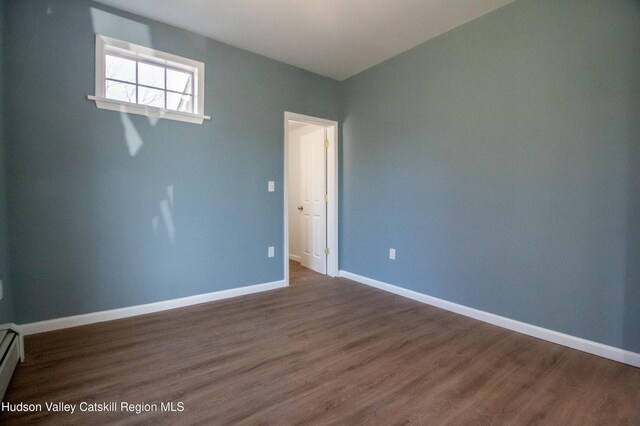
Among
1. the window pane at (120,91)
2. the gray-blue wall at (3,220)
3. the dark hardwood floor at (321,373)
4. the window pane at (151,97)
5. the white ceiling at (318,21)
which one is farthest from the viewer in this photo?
the window pane at (151,97)

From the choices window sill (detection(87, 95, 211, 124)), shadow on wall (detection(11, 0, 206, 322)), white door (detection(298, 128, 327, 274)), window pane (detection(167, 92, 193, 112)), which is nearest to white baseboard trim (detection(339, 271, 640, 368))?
white door (detection(298, 128, 327, 274))

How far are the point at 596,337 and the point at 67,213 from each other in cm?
409

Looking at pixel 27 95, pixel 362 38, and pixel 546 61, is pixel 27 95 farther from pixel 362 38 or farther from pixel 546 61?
pixel 546 61

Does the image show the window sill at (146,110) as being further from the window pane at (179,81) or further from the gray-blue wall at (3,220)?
the gray-blue wall at (3,220)

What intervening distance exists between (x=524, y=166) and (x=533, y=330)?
4.29 ft

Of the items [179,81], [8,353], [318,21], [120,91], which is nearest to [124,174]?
[120,91]

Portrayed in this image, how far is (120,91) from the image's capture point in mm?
2617

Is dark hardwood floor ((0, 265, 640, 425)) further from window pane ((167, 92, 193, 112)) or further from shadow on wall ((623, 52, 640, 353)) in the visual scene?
window pane ((167, 92, 193, 112))

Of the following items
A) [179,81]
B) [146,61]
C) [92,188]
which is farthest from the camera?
[179,81]

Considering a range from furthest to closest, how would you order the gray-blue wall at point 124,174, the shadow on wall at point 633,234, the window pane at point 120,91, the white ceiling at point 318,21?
the window pane at point 120,91, the white ceiling at point 318,21, the gray-blue wall at point 124,174, the shadow on wall at point 633,234

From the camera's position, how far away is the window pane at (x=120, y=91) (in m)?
2.57

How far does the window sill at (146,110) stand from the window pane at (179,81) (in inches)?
11.7

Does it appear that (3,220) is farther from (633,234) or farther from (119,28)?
(633,234)

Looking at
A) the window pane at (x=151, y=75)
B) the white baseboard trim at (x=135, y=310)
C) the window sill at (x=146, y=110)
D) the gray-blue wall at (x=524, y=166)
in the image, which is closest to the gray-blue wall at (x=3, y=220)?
the white baseboard trim at (x=135, y=310)
